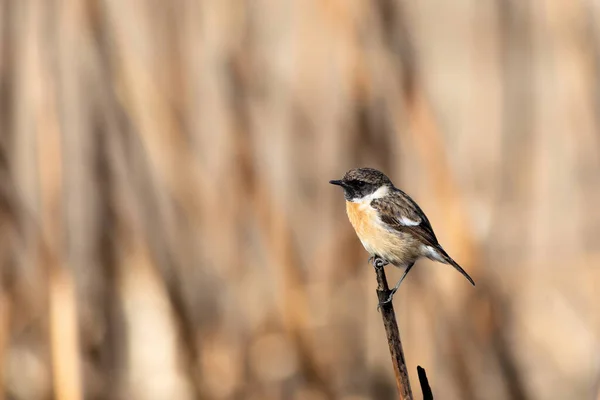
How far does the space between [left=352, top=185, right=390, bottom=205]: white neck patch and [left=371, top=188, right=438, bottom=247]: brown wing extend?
0.06 feet

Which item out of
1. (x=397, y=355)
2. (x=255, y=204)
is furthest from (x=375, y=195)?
(x=397, y=355)

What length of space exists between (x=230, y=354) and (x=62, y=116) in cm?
113

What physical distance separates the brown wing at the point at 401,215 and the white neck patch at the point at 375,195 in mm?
18

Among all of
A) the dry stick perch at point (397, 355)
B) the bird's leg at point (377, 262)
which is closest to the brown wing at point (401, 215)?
the bird's leg at point (377, 262)

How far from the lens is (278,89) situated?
329 cm

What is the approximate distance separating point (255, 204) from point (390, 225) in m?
0.72

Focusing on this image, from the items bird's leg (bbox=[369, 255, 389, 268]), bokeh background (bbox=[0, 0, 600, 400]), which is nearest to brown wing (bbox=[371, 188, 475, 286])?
bird's leg (bbox=[369, 255, 389, 268])

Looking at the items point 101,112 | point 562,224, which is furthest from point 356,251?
point 562,224

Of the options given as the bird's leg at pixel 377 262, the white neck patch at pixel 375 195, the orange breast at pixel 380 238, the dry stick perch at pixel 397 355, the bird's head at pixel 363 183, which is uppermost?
the bird's head at pixel 363 183

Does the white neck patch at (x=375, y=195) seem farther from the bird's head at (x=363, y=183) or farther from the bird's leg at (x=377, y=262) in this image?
the bird's leg at (x=377, y=262)

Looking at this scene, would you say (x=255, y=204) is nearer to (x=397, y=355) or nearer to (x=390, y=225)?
(x=390, y=225)

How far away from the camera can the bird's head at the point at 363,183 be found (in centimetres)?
215

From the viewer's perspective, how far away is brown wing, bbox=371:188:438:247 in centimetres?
236

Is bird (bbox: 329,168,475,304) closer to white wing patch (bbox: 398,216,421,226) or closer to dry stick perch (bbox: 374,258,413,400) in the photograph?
white wing patch (bbox: 398,216,421,226)
